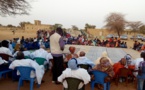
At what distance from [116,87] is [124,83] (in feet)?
1.59

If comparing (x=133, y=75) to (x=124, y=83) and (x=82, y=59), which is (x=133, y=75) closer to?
(x=124, y=83)

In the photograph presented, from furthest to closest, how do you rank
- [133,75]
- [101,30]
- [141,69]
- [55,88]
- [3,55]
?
[101,30]
[3,55]
[133,75]
[55,88]
[141,69]

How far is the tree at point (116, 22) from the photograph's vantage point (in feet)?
181

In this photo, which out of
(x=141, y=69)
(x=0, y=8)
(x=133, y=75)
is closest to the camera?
(x=141, y=69)

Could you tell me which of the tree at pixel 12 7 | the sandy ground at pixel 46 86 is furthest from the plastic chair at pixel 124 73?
the tree at pixel 12 7

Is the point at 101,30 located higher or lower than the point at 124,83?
higher

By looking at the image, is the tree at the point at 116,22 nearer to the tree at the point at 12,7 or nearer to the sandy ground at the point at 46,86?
the tree at the point at 12,7

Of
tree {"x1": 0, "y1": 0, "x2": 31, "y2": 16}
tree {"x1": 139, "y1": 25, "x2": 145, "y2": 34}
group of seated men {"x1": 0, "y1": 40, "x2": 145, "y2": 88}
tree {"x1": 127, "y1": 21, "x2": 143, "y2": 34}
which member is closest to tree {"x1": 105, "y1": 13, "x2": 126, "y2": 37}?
tree {"x1": 127, "y1": 21, "x2": 143, "y2": 34}

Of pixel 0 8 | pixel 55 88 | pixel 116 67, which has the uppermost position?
pixel 0 8

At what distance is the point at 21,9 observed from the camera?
2342 cm

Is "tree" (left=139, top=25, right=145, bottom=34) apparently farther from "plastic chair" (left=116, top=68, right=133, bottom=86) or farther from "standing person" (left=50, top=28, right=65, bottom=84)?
"standing person" (left=50, top=28, right=65, bottom=84)

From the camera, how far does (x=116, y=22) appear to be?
180 ft

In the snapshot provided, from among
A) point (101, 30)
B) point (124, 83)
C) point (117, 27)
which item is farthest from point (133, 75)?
point (101, 30)

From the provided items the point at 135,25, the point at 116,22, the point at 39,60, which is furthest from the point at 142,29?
the point at 39,60
